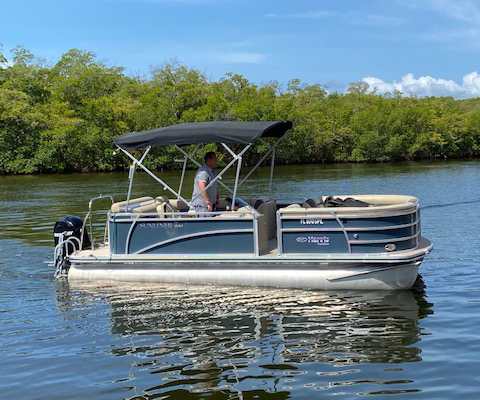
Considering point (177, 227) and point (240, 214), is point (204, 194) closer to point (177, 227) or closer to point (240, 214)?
point (177, 227)

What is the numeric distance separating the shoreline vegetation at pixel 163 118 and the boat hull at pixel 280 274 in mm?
42846

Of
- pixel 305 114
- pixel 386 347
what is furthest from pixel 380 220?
pixel 305 114

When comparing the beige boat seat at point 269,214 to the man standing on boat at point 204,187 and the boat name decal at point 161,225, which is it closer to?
the man standing on boat at point 204,187

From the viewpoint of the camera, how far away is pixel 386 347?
24.7ft

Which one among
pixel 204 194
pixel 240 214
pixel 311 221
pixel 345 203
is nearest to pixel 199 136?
pixel 204 194

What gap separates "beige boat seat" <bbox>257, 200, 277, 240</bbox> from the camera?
10.4 meters

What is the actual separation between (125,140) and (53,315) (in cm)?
319

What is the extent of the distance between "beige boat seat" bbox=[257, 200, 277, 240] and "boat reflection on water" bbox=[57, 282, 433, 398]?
4.51ft

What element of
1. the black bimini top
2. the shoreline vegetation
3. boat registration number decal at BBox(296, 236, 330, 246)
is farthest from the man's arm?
the shoreline vegetation

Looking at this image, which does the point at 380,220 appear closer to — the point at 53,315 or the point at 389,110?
the point at 53,315

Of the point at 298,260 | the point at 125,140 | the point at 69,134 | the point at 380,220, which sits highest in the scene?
the point at 69,134

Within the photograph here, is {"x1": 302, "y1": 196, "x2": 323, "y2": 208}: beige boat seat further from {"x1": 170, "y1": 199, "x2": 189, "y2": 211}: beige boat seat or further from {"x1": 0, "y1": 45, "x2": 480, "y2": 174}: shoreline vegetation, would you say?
{"x1": 0, "y1": 45, "x2": 480, "y2": 174}: shoreline vegetation

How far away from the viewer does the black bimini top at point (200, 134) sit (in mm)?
9805

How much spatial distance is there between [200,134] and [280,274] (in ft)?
8.79
